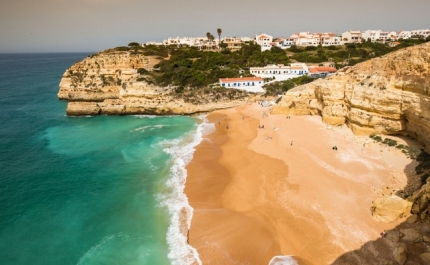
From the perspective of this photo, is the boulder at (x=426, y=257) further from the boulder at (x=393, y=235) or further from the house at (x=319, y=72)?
the house at (x=319, y=72)

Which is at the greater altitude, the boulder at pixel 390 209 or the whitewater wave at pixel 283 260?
the boulder at pixel 390 209

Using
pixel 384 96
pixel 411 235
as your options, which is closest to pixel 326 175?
pixel 411 235

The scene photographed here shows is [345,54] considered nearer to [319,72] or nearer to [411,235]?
[319,72]

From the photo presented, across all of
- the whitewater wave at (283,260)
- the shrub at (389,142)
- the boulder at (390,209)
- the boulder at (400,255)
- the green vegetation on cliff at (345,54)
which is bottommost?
the whitewater wave at (283,260)

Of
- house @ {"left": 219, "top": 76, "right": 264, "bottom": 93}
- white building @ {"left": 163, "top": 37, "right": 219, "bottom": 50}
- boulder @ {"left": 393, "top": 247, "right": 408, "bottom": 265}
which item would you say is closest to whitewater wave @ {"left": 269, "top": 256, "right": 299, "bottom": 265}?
boulder @ {"left": 393, "top": 247, "right": 408, "bottom": 265}

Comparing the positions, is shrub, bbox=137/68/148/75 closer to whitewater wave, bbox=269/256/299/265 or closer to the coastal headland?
the coastal headland

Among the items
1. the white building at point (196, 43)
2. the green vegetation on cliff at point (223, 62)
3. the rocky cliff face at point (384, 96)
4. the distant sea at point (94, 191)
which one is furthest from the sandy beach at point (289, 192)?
the white building at point (196, 43)
